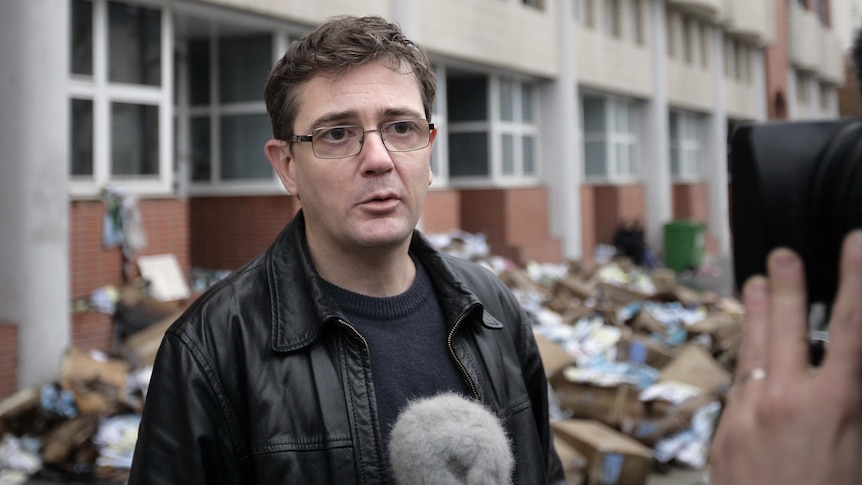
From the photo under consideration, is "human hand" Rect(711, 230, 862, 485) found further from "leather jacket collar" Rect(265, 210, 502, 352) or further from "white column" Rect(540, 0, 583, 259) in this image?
"white column" Rect(540, 0, 583, 259)

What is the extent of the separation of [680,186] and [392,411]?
84.1 ft

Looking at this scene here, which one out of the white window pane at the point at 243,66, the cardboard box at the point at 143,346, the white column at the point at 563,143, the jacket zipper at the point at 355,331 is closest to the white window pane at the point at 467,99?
the white column at the point at 563,143

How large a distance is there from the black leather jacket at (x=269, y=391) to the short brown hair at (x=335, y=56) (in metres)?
0.40

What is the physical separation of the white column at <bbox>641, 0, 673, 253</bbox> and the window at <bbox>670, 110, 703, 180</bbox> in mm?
3264

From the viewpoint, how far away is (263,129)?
11.1 metres

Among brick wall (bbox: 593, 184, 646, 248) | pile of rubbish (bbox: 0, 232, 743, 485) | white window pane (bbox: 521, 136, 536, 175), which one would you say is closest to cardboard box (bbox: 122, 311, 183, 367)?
pile of rubbish (bbox: 0, 232, 743, 485)

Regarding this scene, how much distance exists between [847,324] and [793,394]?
3.3 inches

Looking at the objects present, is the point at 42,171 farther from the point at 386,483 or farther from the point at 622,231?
the point at 622,231

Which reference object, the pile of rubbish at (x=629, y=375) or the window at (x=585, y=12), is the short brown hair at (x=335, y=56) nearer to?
the pile of rubbish at (x=629, y=375)

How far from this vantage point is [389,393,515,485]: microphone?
1.51 meters

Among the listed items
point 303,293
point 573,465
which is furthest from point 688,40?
point 303,293

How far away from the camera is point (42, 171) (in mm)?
7234

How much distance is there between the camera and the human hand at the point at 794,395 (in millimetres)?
797

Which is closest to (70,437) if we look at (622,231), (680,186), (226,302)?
(226,302)
